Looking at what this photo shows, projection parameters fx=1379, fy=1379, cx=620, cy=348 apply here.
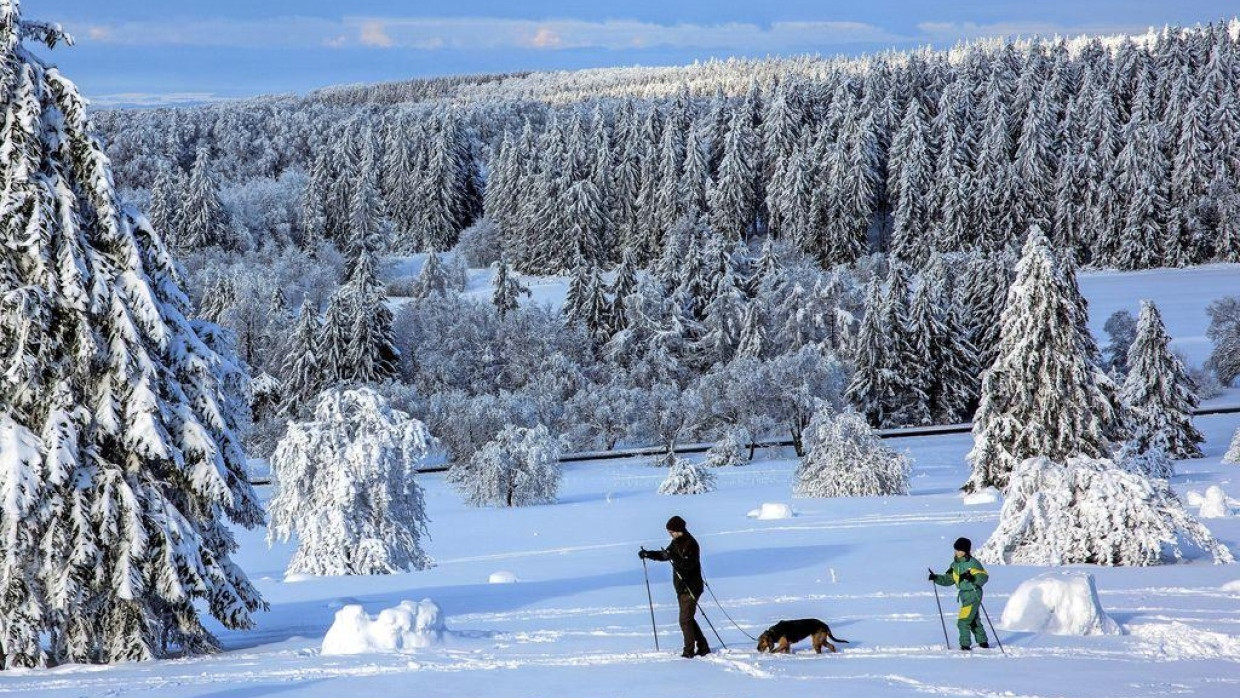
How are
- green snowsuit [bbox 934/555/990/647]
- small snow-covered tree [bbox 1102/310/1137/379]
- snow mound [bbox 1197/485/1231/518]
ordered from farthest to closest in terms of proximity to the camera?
1. small snow-covered tree [bbox 1102/310/1137/379]
2. snow mound [bbox 1197/485/1231/518]
3. green snowsuit [bbox 934/555/990/647]

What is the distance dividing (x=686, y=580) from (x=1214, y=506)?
17.8m

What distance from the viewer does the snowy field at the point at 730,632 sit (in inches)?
474

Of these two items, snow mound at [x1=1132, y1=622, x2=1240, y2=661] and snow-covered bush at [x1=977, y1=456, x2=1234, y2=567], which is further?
snow-covered bush at [x1=977, y1=456, x2=1234, y2=567]

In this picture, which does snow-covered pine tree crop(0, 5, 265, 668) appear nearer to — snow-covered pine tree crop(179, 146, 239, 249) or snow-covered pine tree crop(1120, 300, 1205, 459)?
snow-covered pine tree crop(1120, 300, 1205, 459)

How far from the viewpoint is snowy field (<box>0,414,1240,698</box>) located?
12031mm

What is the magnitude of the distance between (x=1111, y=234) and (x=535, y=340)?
43246mm

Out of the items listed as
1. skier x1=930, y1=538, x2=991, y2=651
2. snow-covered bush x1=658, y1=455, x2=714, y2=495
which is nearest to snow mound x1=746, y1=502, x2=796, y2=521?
snow-covered bush x1=658, y1=455, x2=714, y2=495

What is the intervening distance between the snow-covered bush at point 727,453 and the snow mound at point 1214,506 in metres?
32.5

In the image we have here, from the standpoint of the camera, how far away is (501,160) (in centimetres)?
11819

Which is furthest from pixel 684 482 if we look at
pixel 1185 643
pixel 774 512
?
pixel 1185 643

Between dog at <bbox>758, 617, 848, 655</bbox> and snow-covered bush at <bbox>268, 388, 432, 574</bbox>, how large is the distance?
532 inches

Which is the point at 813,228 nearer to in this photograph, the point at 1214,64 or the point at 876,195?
the point at 876,195

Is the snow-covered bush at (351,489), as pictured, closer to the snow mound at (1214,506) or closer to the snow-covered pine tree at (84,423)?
the snow-covered pine tree at (84,423)

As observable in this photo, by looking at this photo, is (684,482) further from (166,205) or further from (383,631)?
(166,205)
